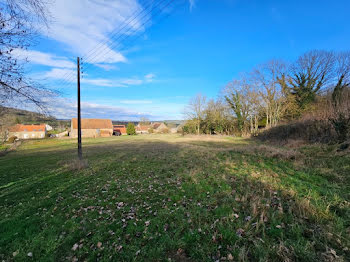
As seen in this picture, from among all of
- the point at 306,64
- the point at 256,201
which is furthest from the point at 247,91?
the point at 256,201

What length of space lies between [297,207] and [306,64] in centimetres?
3381

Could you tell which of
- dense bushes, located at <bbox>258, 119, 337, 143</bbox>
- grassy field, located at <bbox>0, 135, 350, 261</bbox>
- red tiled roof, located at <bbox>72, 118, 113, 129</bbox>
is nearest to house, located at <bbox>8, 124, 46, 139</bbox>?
red tiled roof, located at <bbox>72, 118, 113, 129</bbox>

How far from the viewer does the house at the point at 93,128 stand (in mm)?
57500

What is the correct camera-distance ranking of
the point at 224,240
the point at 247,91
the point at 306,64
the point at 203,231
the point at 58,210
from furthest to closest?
1. the point at 247,91
2. the point at 306,64
3. the point at 58,210
4. the point at 203,231
5. the point at 224,240

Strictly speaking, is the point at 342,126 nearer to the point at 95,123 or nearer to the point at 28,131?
the point at 95,123

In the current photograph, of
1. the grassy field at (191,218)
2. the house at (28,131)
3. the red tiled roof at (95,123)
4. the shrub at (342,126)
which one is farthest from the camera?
the house at (28,131)

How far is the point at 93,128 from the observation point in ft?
205


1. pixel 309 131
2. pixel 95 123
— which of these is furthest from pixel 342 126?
pixel 95 123

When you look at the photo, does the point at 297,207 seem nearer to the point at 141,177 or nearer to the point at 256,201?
the point at 256,201

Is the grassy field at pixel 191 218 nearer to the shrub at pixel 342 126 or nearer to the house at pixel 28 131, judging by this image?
the shrub at pixel 342 126

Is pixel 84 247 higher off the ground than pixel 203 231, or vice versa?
pixel 203 231

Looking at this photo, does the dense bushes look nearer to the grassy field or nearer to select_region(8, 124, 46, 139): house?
the grassy field

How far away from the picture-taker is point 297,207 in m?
3.71

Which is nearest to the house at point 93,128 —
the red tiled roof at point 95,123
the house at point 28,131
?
the red tiled roof at point 95,123
